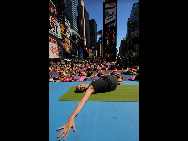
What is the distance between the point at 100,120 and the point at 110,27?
29.5 metres

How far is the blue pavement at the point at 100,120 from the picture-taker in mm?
1595

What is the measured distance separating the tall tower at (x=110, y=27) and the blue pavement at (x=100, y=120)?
27666 millimetres

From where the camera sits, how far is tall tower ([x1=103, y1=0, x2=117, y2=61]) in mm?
27328

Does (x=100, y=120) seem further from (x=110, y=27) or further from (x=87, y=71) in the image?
(x=110, y=27)

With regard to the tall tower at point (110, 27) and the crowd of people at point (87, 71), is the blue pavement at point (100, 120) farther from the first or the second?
the tall tower at point (110, 27)

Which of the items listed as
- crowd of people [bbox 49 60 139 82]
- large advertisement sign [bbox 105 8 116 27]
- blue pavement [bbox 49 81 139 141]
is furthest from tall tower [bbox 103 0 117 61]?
blue pavement [bbox 49 81 139 141]

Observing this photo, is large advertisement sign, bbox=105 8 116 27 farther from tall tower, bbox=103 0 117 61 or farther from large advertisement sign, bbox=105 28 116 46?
large advertisement sign, bbox=105 28 116 46

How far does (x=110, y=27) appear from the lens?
91.5 feet

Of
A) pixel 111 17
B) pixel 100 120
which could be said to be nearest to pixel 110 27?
pixel 111 17
